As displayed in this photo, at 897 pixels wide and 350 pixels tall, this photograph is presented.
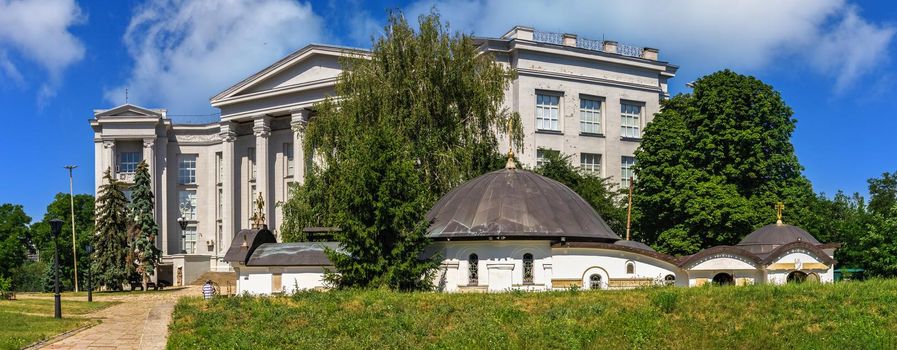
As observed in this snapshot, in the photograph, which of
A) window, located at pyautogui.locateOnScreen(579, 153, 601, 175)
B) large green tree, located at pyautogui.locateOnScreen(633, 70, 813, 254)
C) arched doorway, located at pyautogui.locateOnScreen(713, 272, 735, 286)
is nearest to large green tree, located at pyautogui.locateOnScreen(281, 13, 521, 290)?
large green tree, located at pyautogui.locateOnScreen(633, 70, 813, 254)

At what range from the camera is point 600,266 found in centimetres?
3061

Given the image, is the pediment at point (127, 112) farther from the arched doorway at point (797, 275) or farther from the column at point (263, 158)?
the arched doorway at point (797, 275)

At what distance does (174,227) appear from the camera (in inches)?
3100

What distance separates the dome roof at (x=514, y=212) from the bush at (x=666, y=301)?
26.3 ft

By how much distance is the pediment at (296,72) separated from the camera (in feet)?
223

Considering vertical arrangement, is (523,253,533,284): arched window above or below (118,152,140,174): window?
below

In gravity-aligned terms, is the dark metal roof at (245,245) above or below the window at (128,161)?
below

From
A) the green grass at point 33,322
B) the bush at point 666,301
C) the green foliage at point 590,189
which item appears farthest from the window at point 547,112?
the bush at point 666,301

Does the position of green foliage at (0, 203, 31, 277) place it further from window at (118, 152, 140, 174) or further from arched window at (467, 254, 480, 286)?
arched window at (467, 254, 480, 286)

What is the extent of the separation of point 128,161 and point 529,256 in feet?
182

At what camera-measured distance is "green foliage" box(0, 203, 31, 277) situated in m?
79.2

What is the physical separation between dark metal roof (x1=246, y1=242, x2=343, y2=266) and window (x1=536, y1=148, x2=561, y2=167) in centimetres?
2334

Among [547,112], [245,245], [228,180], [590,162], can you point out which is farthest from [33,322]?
[228,180]

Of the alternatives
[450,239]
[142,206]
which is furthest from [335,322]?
[142,206]
